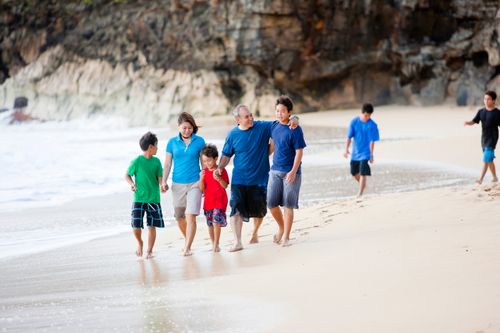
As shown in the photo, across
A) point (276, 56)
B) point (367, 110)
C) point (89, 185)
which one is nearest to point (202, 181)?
point (367, 110)

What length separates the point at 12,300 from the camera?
20.3 ft

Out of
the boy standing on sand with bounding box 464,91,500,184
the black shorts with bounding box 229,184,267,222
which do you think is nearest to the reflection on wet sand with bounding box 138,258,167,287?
the black shorts with bounding box 229,184,267,222

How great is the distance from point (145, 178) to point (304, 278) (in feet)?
7.90

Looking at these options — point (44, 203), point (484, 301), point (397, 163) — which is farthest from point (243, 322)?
point (397, 163)

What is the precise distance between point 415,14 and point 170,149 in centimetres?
2915

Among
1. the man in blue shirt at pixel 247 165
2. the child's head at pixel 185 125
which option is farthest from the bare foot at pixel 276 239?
the child's head at pixel 185 125

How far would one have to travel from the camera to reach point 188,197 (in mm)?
7906

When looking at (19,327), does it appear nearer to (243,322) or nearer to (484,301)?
(243,322)

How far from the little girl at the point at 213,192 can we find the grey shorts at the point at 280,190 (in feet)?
1.41

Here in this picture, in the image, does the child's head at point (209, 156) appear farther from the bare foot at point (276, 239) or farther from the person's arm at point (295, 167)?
the bare foot at point (276, 239)

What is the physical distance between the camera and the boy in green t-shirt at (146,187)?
25.7 feet

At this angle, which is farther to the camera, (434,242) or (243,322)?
(434,242)

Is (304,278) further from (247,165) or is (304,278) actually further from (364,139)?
Answer: (364,139)

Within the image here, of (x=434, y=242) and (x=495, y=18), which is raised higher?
A: (x=495, y=18)
